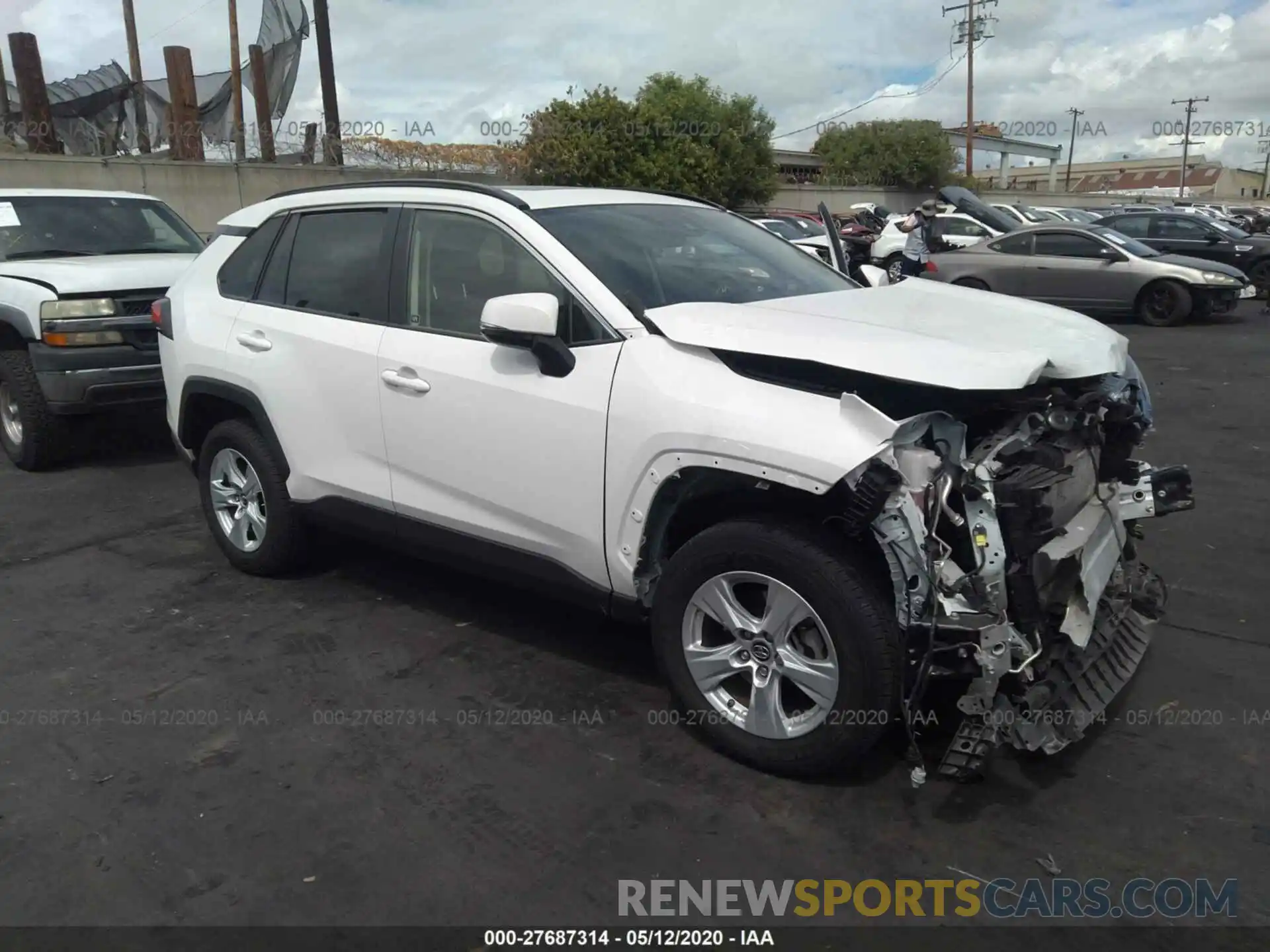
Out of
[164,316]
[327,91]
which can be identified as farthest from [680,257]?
[327,91]

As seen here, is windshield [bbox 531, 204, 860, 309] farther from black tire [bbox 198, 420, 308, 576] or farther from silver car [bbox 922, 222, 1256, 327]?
silver car [bbox 922, 222, 1256, 327]

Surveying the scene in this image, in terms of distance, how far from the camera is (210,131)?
18953mm

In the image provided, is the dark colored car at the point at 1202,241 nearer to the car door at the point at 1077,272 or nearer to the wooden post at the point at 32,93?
the car door at the point at 1077,272

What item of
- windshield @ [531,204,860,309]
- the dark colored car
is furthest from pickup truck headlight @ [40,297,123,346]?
the dark colored car

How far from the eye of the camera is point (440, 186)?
4160mm

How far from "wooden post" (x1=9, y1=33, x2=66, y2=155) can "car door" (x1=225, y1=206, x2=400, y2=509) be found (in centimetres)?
1424

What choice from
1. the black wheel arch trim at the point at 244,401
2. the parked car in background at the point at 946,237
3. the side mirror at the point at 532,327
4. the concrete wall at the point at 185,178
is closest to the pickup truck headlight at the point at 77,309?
the black wheel arch trim at the point at 244,401

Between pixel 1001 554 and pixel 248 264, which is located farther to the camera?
pixel 248 264

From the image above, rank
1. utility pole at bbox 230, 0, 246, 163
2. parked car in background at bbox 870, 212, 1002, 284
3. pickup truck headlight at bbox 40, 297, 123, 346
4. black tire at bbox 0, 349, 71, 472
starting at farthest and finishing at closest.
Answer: parked car in background at bbox 870, 212, 1002, 284 < utility pole at bbox 230, 0, 246, 163 < black tire at bbox 0, 349, 71, 472 < pickup truck headlight at bbox 40, 297, 123, 346

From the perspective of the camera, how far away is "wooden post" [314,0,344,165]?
66.1 ft

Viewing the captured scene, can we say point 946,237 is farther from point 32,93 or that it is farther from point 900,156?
point 900,156

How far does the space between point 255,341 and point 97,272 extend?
9.93 ft

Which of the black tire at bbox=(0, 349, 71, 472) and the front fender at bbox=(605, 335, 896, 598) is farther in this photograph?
the black tire at bbox=(0, 349, 71, 472)

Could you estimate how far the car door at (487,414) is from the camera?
11.4 feet
